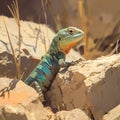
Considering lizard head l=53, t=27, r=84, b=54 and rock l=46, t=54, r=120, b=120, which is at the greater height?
lizard head l=53, t=27, r=84, b=54

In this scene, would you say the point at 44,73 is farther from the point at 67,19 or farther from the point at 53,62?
the point at 67,19

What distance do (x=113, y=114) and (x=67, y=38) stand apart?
162 cm

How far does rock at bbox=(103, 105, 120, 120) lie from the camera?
A: 4.35 meters

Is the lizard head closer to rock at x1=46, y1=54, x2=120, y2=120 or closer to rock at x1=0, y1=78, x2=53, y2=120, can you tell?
rock at x1=46, y1=54, x2=120, y2=120

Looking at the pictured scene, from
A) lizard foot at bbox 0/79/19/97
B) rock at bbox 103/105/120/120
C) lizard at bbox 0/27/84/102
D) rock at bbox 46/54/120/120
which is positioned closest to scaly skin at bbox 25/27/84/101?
lizard at bbox 0/27/84/102

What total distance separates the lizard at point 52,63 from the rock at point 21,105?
2.68ft

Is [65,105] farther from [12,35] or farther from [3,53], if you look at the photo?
[12,35]

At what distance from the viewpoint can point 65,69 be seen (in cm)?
554

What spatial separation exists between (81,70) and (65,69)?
0.45 m

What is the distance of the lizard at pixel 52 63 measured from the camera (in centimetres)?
571

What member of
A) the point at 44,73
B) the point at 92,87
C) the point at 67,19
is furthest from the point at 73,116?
the point at 67,19

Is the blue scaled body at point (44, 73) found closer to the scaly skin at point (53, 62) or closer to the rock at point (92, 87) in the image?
the scaly skin at point (53, 62)

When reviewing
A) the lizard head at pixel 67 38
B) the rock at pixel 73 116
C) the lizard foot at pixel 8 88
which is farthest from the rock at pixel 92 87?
the lizard foot at pixel 8 88

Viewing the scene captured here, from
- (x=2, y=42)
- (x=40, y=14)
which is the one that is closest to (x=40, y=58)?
(x=2, y=42)
